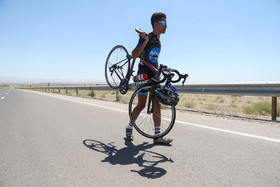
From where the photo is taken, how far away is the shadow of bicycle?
8.52ft

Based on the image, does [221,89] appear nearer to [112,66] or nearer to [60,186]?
[112,66]

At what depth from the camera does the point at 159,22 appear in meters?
3.50

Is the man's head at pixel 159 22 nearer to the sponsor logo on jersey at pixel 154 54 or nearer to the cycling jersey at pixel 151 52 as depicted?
the cycling jersey at pixel 151 52

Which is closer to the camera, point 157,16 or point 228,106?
point 157,16

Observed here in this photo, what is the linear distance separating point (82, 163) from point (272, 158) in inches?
99.8

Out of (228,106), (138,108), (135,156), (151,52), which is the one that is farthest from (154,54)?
(228,106)

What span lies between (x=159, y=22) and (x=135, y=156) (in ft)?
6.99

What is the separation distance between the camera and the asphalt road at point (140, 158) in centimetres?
235

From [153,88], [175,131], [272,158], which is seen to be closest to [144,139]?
[175,131]

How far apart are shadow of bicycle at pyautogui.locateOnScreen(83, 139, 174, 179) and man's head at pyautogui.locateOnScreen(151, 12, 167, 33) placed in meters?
1.96

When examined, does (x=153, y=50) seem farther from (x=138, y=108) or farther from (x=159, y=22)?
(x=138, y=108)

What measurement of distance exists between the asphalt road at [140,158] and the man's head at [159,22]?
6.39ft

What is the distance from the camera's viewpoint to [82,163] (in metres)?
2.86

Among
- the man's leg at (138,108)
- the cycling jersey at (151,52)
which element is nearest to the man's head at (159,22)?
the cycling jersey at (151,52)
